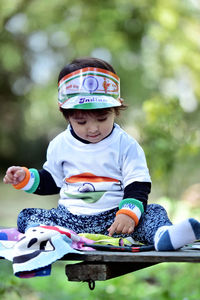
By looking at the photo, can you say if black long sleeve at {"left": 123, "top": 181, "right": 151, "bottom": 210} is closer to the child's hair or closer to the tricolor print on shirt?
the tricolor print on shirt

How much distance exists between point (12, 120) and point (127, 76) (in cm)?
795

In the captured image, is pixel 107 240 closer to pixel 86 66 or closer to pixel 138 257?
pixel 138 257

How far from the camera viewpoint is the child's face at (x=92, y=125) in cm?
290

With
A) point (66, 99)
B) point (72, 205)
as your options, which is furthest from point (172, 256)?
point (66, 99)

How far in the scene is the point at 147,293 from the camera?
5363 millimetres

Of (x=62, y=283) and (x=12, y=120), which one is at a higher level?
(x=12, y=120)

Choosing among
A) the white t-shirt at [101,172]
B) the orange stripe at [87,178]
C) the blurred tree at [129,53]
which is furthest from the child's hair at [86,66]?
the blurred tree at [129,53]

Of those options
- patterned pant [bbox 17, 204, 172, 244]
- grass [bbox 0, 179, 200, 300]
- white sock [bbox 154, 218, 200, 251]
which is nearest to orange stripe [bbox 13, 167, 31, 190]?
patterned pant [bbox 17, 204, 172, 244]

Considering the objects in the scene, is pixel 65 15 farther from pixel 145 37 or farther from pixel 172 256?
pixel 172 256

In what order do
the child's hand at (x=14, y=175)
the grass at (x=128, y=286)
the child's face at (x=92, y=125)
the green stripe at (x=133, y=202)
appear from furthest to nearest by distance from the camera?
the grass at (x=128, y=286) < the child's hand at (x=14, y=175) < the child's face at (x=92, y=125) < the green stripe at (x=133, y=202)

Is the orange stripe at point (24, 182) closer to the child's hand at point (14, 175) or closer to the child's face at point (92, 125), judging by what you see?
the child's hand at point (14, 175)

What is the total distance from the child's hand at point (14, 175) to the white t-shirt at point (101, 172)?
26 centimetres

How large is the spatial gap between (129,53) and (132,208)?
411 inches

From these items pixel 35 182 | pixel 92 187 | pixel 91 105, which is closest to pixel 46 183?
pixel 35 182
